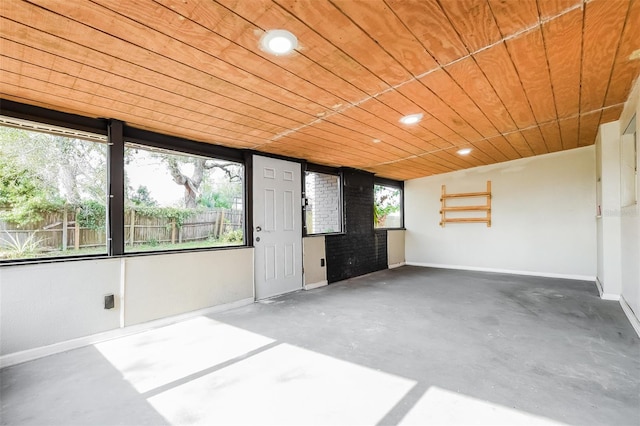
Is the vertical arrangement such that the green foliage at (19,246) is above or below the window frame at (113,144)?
below

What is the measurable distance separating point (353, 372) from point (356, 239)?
3.92 metres

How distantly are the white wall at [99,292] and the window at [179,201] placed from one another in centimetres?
25

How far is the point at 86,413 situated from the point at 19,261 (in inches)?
62.2

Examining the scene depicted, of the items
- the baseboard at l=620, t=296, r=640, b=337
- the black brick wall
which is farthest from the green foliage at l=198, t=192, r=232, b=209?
the baseboard at l=620, t=296, r=640, b=337

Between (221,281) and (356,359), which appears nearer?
(356,359)

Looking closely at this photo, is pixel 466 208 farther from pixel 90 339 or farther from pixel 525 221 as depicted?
pixel 90 339

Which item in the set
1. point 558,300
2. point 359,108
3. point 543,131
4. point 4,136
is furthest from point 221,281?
point 543,131

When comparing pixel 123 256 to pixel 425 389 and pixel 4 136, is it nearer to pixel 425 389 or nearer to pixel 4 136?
pixel 4 136

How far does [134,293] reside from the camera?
9.80 feet

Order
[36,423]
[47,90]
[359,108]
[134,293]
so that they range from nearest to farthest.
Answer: [36,423] < [47,90] < [359,108] < [134,293]

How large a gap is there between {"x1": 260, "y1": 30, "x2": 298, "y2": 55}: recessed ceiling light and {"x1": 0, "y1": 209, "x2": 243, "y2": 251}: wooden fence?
7.90ft

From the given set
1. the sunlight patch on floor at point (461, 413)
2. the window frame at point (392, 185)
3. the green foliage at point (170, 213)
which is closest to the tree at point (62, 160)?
the green foliage at point (170, 213)

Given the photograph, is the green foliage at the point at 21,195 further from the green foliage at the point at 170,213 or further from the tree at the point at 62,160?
the green foliage at the point at 170,213

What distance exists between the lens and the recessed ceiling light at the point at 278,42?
5.51ft
